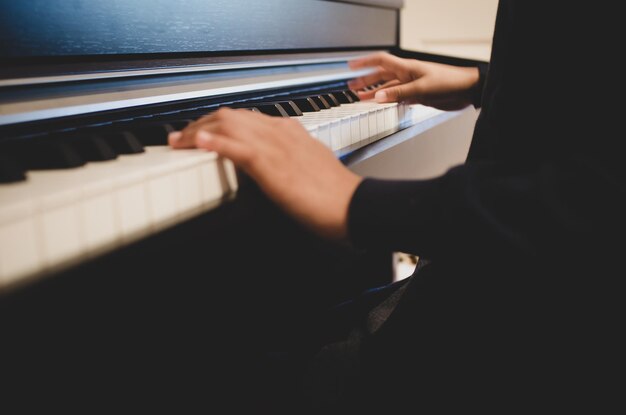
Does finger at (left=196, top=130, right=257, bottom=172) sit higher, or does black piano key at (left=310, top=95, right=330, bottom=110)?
finger at (left=196, top=130, right=257, bottom=172)

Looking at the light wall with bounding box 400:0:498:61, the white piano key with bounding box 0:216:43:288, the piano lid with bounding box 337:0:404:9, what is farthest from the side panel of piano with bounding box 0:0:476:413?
the light wall with bounding box 400:0:498:61

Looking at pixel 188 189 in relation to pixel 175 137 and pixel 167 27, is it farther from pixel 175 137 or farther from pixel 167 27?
pixel 167 27

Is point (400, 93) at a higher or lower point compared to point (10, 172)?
lower

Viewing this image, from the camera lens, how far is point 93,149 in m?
0.57

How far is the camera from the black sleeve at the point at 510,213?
549mm

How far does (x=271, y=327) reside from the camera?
126cm

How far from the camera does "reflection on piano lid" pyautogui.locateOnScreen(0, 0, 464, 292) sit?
45 cm

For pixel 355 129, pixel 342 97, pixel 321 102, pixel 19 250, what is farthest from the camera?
pixel 342 97

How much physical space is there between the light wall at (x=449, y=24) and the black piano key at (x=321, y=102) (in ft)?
6.32

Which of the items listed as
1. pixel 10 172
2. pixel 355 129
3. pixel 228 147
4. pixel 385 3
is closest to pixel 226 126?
pixel 228 147

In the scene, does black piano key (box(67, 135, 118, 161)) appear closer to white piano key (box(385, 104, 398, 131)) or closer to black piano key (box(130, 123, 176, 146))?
black piano key (box(130, 123, 176, 146))

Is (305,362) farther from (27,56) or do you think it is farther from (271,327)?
(27,56)

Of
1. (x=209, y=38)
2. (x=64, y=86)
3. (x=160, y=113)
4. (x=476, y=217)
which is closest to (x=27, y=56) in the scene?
(x=64, y=86)

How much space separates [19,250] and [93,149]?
192 mm
